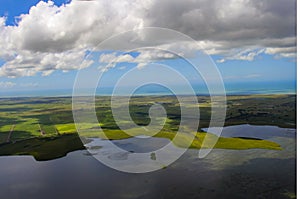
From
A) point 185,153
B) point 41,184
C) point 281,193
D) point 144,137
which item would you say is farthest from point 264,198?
point 144,137

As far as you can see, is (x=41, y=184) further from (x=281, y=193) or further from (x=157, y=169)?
(x=281, y=193)

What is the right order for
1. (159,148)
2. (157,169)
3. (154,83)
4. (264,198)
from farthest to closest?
1. (159,148)
2. (157,169)
3. (264,198)
4. (154,83)

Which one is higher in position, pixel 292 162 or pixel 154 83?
pixel 154 83

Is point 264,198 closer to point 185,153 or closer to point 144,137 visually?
point 185,153

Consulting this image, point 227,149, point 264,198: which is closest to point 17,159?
point 227,149

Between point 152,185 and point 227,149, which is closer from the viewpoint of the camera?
point 152,185

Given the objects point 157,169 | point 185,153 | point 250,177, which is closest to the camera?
point 250,177
